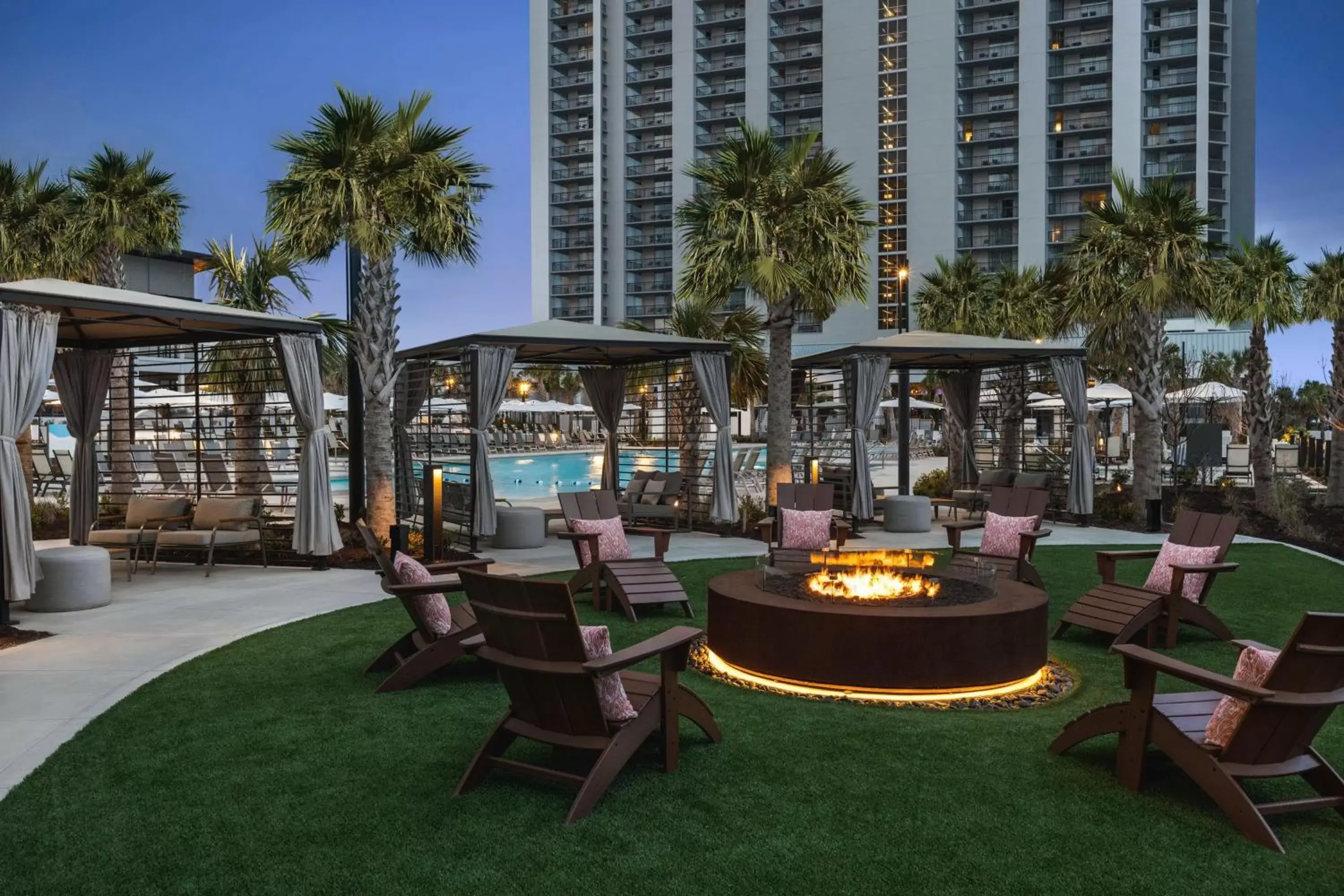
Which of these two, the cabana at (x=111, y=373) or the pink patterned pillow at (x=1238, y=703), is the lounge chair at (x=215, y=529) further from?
the pink patterned pillow at (x=1238, y=703)

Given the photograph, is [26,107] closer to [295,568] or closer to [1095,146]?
[1095,146]

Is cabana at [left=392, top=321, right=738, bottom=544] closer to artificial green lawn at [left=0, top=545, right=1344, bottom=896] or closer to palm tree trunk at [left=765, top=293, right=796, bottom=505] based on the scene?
palm tree trunk at [left=765, top=293, right=796, bottom=505]

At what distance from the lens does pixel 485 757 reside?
4141 millimetres

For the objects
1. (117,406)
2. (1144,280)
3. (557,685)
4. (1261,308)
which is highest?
(1144,280)

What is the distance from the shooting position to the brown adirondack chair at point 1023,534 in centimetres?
832

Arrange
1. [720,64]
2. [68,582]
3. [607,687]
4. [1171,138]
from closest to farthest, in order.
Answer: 1. [607,687]
2. [68,582]
3. [1171,138]
4. [720,64]

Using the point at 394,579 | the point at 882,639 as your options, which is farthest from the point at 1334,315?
the point at 394,579

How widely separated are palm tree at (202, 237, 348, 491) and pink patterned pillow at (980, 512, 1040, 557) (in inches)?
337

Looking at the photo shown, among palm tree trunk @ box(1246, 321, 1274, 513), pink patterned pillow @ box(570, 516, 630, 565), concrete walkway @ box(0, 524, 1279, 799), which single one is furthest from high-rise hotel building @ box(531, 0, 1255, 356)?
pink patterned pillow @ box(570, 516, 630, 565)

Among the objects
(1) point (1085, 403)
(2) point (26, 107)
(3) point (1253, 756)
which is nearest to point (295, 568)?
(3) point (1253, 756)

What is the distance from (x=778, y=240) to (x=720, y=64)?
53.6 meters

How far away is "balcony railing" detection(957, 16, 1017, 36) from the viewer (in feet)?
180

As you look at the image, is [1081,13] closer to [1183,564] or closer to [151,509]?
[1183,564]

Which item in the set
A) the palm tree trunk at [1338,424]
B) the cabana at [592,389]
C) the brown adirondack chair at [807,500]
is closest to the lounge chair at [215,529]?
the cabana at [592,389]
